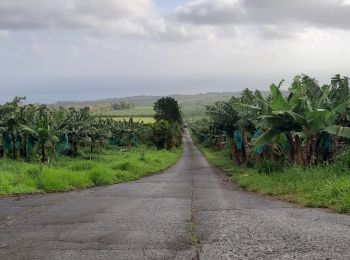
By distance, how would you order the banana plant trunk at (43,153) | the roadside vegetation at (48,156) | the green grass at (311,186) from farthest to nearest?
the banana plant trunk at (43,153) < the roadside vegetation at (48,156) < the green grass at (311,186)

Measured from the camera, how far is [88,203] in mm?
10602

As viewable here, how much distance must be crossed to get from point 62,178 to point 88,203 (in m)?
A: 5.13

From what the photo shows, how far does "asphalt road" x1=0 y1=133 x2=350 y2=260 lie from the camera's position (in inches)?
228

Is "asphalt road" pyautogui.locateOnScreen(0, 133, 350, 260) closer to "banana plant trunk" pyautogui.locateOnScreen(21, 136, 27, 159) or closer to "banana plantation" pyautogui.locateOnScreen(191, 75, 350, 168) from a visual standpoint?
"banana plantation" pyautogui.locateOnScreen(191, 75, 350, 168)

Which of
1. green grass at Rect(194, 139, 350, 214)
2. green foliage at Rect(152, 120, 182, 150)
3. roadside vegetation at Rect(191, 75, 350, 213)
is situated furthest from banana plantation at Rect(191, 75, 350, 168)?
green foliage at Rect(152, 120, 182, 150)

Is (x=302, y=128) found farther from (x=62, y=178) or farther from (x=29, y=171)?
(x=29, y=171)

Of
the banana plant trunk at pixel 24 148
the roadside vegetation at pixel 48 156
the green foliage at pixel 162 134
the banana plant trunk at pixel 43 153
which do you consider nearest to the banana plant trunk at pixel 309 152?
the roadside vegetation at pixel 48 156

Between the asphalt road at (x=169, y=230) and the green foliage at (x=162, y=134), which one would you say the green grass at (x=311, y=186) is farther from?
the green foliage at (x=162, y=134)

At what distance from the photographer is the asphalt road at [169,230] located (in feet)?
19.0

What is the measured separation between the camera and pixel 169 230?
716 cm

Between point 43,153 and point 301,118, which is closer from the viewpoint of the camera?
point 301,118

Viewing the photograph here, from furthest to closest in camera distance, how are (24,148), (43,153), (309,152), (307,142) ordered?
(24,148)
(43,153)
(309,152)
(307,142)

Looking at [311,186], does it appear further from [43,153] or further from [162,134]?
[162,134]

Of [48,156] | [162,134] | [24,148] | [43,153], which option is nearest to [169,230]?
[43,153]
